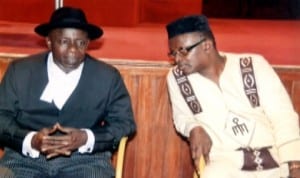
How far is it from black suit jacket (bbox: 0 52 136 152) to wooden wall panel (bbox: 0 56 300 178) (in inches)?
17.0

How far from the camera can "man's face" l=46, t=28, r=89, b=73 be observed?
10.3 feet

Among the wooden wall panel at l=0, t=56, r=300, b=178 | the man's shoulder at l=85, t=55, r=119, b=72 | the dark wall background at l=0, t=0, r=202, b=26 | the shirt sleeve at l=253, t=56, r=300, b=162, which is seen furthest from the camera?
the dark wall background at l=0, t=0, r=202, b=26

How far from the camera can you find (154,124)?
3793 mm

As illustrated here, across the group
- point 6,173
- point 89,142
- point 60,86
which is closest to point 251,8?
point 60,86

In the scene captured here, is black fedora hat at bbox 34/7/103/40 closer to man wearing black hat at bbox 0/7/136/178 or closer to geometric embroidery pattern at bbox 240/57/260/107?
man wearing black hat at bbox 0/7/136/178

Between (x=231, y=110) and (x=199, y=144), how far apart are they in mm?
273

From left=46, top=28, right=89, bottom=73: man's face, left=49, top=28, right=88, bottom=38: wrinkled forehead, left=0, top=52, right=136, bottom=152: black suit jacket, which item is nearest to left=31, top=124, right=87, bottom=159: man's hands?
left=0, top=52, right=136, bottom=152: black suit jacket

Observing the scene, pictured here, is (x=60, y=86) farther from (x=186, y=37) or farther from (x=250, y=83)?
(x=250, y=83)

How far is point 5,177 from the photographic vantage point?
2.94 metres

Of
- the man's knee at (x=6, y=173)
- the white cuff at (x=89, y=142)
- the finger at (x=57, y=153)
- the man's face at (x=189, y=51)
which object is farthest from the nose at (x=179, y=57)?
the man's knee at (x=6, y=173)

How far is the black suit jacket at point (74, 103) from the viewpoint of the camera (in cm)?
322

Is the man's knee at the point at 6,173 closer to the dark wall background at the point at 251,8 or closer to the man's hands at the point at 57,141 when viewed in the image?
the man's hands at the point at 57,141

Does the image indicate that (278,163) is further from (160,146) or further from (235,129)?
(160,146)

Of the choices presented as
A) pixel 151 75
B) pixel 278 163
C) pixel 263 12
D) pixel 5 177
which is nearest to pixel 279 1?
pixel 263 12
